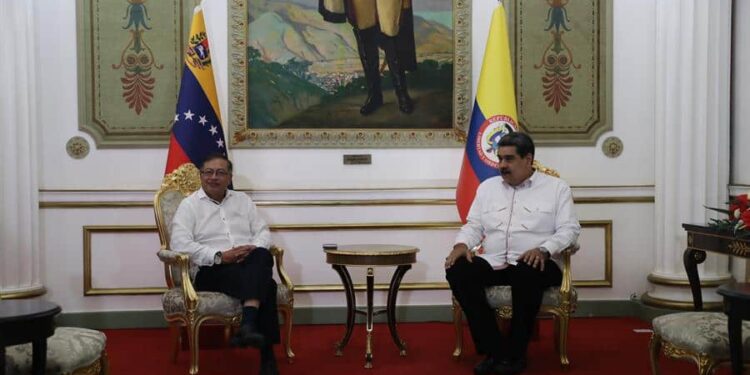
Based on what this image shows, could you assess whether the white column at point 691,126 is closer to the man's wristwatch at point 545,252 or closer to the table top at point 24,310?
the man's wristwatch at point 545,252

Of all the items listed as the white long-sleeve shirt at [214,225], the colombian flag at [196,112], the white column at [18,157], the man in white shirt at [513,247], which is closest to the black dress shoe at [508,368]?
the man in white shirt at [513,247]

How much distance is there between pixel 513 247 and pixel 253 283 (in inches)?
57.3

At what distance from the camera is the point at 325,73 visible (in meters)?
5.48

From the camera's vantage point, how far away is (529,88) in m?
5.61

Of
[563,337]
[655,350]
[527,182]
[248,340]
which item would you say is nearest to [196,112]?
[248,340]

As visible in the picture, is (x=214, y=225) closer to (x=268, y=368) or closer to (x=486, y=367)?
(x=268, y=368)

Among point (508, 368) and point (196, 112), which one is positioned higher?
point (196, 112)

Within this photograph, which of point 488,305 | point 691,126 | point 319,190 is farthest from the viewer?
point 319,190

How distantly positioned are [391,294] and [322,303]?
1108 millimetres

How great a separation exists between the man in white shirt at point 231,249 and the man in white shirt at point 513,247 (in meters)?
1.02

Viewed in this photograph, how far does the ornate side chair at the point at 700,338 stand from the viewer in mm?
3031

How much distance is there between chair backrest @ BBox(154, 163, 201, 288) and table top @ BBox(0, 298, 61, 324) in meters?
1.51

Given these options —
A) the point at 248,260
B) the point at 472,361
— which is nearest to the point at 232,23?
the point at 248,260

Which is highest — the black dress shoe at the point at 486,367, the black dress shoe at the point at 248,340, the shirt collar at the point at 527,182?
the shirt collar at the point at 527,182
